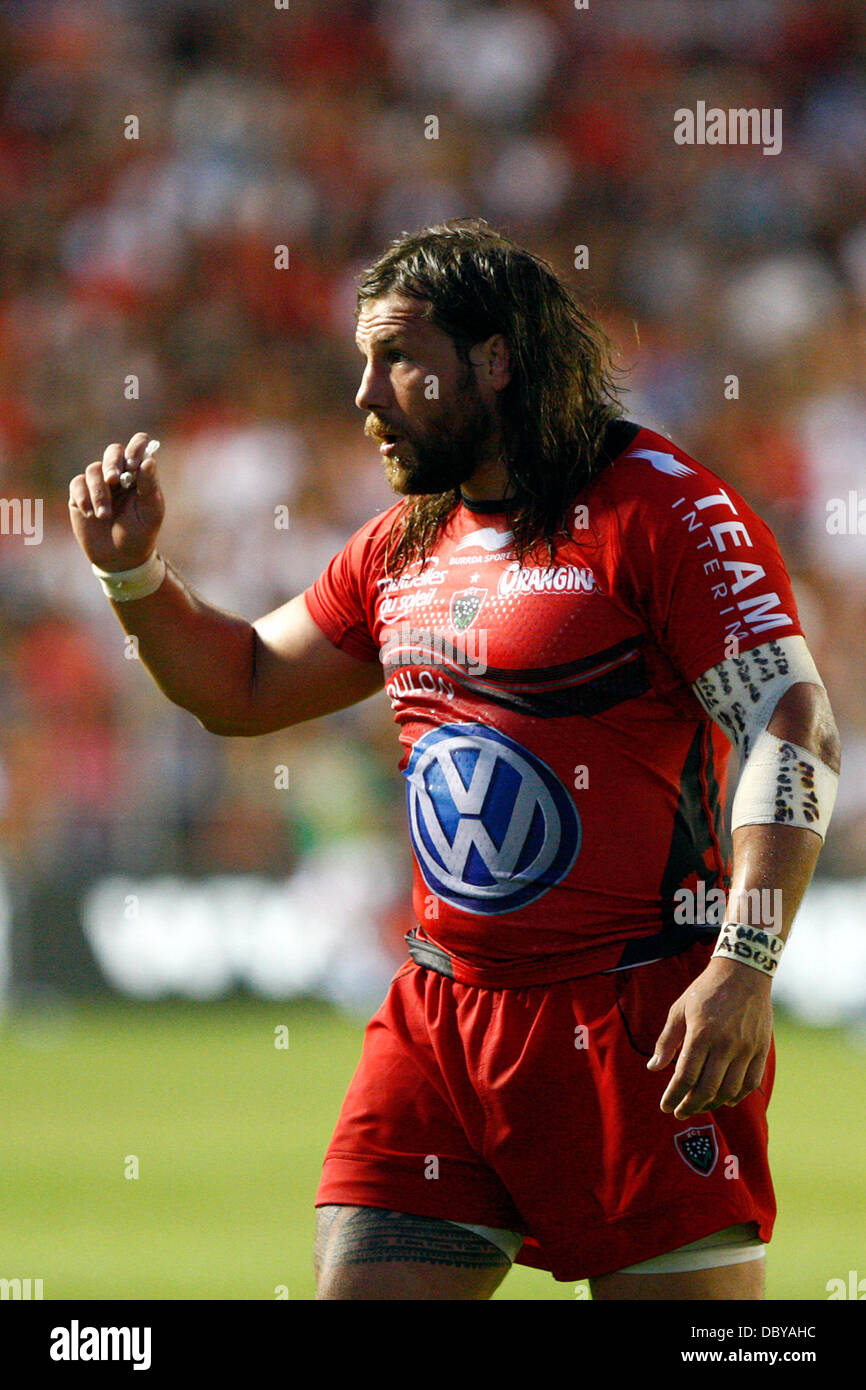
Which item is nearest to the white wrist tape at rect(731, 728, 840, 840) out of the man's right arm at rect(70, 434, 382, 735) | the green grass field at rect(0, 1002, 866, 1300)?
the man's right arm at rect(70, 434, 382, 735)

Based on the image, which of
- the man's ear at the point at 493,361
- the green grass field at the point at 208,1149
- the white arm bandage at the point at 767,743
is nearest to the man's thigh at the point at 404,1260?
the white arm bandage at the point at 767,743

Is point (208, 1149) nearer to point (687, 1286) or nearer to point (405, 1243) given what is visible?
point (405, 1243)

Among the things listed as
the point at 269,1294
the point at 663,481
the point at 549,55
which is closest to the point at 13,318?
the point at 549,55

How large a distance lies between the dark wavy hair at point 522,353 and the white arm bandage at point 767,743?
16.2 inches

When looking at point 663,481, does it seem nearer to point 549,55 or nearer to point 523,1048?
point 523,1048

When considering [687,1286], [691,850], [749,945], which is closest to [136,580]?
[691,850]

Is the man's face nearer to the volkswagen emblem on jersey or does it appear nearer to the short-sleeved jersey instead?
the short-sleeved jersey

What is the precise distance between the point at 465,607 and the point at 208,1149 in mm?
4805

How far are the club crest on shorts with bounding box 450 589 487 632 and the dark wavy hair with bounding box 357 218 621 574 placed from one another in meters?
0.10

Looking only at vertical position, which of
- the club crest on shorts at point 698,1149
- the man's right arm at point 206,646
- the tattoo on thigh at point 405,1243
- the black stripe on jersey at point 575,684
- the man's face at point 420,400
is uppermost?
the man's face at point 420,400

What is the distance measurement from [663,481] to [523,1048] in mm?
928

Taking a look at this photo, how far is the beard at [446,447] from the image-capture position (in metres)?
3.19

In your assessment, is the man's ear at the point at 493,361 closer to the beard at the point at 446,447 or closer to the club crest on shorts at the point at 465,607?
the beard at the point at 446,447

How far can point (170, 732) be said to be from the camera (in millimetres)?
10094
